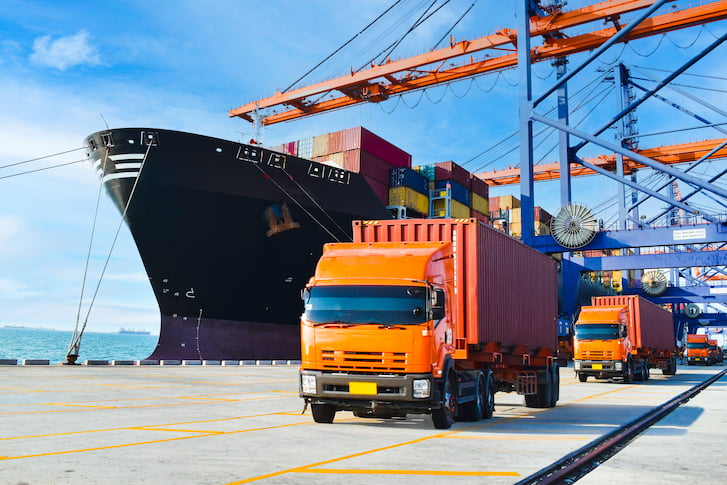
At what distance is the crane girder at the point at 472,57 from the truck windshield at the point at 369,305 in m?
23.9

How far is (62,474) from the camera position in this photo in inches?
243

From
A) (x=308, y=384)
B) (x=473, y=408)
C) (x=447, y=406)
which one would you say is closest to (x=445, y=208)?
(x=473, y=408)

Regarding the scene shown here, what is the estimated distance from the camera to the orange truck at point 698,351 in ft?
197

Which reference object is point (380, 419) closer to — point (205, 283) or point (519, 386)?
point (519, 386)

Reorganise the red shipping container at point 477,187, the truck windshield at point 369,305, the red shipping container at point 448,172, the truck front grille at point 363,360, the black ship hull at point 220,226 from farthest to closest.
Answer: the red shipping container at point 477,187 < the red shipping container at point 448,172 < the black ship hull at point 220,226 < the truck windshield at point 369,305 < the truck front grille at point 363,360

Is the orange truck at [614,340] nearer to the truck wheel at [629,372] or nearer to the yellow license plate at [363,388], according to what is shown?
the truck wheel at [629,372]

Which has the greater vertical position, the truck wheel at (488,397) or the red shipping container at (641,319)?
the red shipping container at (641,319)

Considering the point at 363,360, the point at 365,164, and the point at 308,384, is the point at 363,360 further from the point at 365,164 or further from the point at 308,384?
the point at 365,164

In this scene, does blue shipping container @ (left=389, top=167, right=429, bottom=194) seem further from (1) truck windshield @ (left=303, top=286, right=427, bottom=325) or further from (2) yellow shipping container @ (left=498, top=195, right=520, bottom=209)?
(1) truck windshield @ (left=303, top=286, right=427, bottom=325)

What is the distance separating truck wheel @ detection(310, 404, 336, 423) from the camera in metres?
10.9

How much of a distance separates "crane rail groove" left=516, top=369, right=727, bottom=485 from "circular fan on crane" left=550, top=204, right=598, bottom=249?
732 inches

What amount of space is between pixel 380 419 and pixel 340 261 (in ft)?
10.5

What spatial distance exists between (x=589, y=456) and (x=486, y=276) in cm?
441

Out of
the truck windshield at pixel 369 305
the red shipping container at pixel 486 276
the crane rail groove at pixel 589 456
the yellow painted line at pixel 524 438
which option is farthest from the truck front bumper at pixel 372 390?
the crane rail groove at pixel 589 456
